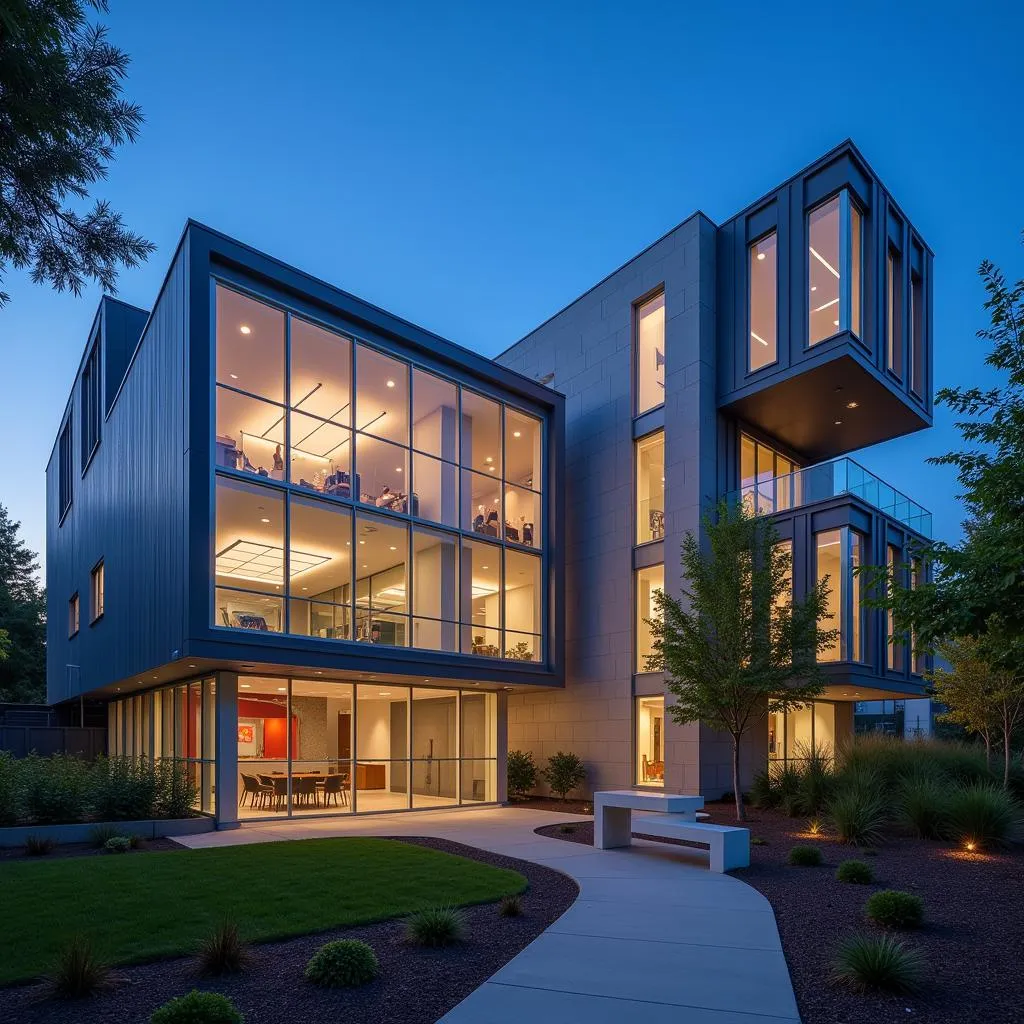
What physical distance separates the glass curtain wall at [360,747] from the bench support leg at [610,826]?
7.47 metres

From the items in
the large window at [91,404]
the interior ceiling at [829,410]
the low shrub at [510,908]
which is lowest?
the low shrub at [510,908]

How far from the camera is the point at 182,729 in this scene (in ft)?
63.3

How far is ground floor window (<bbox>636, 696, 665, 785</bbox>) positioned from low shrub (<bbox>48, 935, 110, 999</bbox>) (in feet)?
56.2

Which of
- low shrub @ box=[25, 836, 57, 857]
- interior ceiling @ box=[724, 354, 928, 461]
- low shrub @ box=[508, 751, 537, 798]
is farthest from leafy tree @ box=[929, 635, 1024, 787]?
low shrub @ box=[25, 836, 57, 857]

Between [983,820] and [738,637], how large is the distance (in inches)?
210

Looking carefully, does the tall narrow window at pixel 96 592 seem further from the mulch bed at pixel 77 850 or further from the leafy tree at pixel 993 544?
the leafy tree at pixel 993 544

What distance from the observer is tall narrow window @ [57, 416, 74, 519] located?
3341cm

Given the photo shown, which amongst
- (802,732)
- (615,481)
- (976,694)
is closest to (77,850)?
(615,481)

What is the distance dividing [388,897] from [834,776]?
37.3 ft

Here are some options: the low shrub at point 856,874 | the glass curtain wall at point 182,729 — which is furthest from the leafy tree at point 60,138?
the glass curtain wall at point 182,729

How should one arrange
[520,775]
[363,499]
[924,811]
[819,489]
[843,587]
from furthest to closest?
[520,775]
[819,489]
[843,587]
[363,499]
[924,811]

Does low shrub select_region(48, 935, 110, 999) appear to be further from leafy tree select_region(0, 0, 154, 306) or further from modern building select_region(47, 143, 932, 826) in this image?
modern building select_region(47, 143, 932, 826)

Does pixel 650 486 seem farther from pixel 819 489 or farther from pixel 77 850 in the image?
pixel 77 850

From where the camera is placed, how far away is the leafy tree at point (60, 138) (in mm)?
4930
